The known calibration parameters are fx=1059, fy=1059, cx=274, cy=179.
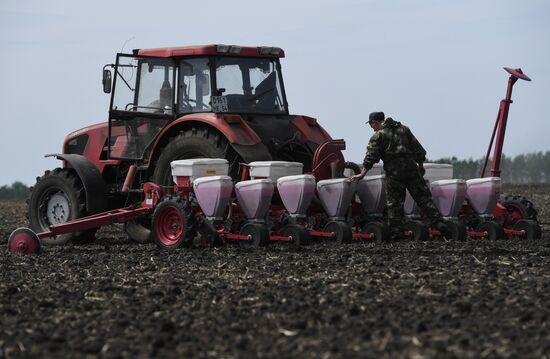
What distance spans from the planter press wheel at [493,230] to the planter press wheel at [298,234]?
2.34 metres

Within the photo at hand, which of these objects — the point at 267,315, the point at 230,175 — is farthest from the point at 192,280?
the point at 230,175

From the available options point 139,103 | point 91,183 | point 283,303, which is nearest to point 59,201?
point 91,183

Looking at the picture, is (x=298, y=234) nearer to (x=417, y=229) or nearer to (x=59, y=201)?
(x=417, y=229)

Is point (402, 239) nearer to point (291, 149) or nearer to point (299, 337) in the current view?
point (291, 149)

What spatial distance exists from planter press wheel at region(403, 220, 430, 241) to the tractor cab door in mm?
3209

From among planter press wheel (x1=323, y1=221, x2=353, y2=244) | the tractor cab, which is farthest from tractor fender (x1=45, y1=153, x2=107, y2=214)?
planter press wheel (x1=323, y1=221, x2=353, y2=244)

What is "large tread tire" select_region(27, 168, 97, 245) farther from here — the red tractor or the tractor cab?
the tractor cab

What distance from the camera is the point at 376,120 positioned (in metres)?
12.6

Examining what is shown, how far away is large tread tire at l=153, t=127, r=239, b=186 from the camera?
1244 centimetres

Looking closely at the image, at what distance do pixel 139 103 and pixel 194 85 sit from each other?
2.96 ft

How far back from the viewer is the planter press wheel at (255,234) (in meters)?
11.5

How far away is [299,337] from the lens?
20.6 feet

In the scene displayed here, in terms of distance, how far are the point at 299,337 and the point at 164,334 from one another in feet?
2.71

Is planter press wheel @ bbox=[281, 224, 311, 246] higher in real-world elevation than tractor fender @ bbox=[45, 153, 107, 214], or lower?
lower
